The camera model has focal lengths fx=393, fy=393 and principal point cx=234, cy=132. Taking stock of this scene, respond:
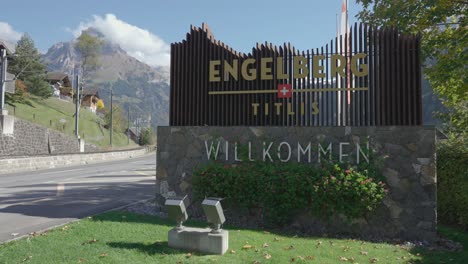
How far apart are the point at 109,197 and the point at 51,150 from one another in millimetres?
36300

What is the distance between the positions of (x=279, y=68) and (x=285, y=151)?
2.19 meters

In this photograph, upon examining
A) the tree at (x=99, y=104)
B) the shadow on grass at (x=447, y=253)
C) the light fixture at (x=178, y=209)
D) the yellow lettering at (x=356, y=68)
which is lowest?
the shadow on grass at (x=447, y=253)

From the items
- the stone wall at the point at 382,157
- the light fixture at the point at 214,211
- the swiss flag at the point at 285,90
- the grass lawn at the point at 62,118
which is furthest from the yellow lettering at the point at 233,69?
the grass lawn at the point at 62,118

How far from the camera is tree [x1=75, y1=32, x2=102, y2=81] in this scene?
76.8m

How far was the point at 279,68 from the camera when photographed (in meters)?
10.3

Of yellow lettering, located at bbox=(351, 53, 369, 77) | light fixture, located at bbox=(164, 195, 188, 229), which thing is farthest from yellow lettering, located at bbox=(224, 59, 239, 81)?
light fixture, located at bbox=(164, 195, 188, 229)

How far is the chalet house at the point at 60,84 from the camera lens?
8473cm

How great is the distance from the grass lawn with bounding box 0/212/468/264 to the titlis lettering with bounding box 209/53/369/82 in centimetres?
405

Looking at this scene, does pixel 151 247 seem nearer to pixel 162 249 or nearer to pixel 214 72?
pixel 162 249

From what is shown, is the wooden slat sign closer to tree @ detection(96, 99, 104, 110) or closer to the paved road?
the paved road

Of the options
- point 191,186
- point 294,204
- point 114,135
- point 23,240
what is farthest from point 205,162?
point 114,135

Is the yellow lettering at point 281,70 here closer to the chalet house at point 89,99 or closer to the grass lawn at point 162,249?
the grass lawn at point 162,249

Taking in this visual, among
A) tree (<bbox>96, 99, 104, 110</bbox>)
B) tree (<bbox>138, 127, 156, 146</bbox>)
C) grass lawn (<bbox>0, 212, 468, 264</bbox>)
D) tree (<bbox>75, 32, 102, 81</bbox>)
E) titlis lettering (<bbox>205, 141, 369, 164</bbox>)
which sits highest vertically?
tree (<bbox>75, 32, 102, 81</bbox>)

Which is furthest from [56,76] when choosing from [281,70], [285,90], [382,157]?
[382,157]
